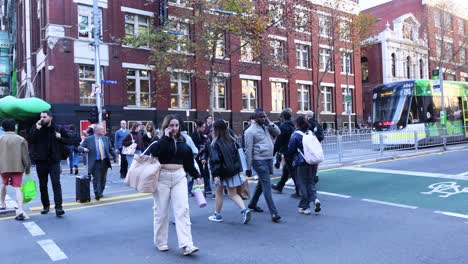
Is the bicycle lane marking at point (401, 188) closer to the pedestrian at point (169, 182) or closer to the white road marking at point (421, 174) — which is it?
the white road marking at point (421, 174)

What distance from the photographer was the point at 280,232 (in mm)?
6285

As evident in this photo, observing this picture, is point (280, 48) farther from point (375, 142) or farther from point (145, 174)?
point (145, 174)

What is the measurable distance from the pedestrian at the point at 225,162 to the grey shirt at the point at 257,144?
0.43 meters

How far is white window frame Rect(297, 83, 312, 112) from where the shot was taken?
120 feet

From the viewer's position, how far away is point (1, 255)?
540 cm

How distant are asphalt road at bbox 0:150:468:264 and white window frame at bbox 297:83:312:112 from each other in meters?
27.0

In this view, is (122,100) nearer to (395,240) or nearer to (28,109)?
(28,109)

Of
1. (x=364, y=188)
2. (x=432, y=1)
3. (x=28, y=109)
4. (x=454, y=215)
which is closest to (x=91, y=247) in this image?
(x=454, y=215)

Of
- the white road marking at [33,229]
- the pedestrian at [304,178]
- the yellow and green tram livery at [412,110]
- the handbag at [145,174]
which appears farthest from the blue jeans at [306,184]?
the yellow and green tram livery at [412,110]

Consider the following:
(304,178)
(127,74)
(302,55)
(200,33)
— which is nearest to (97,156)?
(304,178)

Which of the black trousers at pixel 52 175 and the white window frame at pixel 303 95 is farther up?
the white window frame at pixel 303 95

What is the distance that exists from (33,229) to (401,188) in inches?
309

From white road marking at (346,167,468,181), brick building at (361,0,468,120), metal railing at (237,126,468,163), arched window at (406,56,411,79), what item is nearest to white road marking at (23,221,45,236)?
metal railing at (237,126,468,163)

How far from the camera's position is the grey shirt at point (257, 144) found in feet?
23.5
